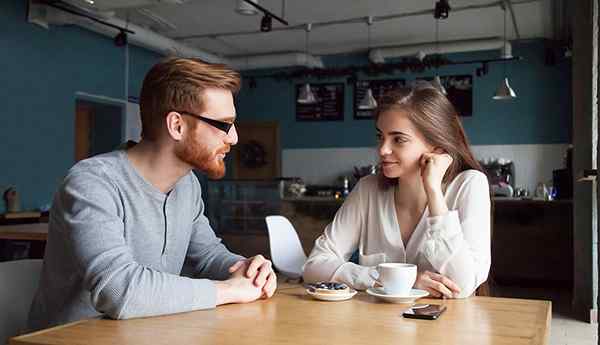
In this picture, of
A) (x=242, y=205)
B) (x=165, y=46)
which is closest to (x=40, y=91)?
(x=165, y=46)

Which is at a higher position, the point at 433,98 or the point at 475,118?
the point at 475,118

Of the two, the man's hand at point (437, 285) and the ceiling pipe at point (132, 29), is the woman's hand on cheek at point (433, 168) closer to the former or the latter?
the man's hand at point (437, 285)

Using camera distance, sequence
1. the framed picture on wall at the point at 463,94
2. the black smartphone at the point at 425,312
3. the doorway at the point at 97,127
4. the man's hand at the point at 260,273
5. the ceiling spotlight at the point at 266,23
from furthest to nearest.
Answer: the framed picture on wall at the point at 463,94, the doorway at the point at 97,127, the ceiling spotlight at the point at 266,23, the man's hand at the point at 260,273, the black smartphone at the point at 425,312

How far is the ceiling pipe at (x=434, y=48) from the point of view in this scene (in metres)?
8.76

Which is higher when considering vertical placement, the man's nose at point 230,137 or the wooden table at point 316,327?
the man's nose at point 230,137

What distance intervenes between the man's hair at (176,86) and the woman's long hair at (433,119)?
639mm

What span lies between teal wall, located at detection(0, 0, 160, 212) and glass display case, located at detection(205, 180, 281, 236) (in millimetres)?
2066

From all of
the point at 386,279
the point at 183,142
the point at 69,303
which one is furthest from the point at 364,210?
the point at 69,303

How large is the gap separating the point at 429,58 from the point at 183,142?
24.4 ft

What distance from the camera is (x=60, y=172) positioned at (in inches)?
299

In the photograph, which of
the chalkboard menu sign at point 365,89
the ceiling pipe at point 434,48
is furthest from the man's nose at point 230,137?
the chalkboard menu sign at point 365,89

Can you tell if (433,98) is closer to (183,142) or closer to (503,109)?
(183,142)

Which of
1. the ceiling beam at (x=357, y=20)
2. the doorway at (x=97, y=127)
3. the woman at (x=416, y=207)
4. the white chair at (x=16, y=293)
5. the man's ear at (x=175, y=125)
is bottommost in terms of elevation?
the white chair at (x=16, y=293)

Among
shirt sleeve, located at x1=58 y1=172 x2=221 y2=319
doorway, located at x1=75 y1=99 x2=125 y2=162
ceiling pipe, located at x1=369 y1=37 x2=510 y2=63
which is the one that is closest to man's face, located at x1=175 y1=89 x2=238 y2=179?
shirt sleeve, located at x1=58 y1=172 x2=221 y2=319
